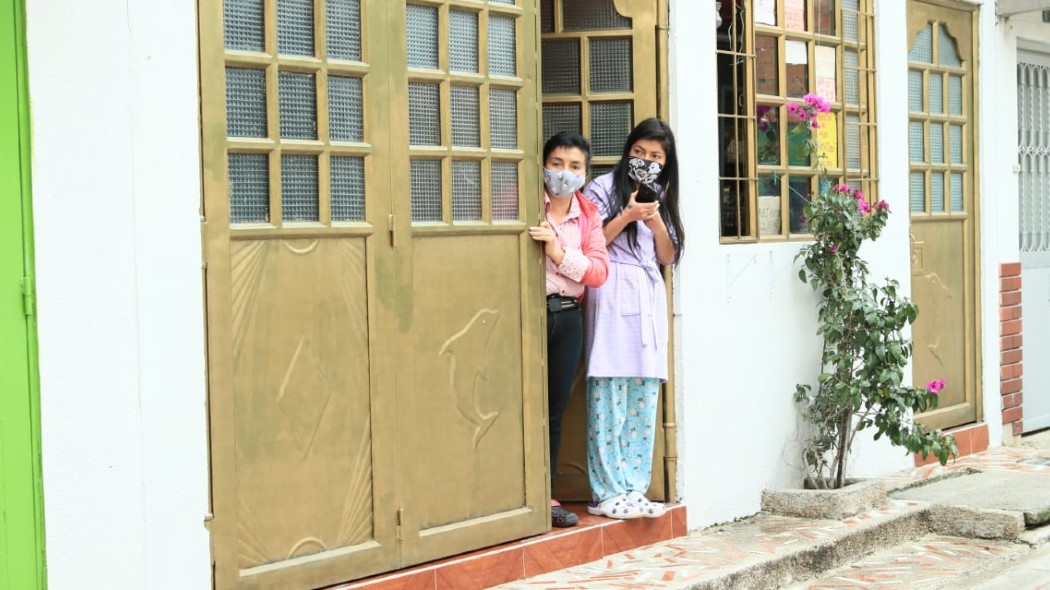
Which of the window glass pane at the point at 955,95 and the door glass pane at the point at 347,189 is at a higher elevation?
the window glass pane at the point at 955,95

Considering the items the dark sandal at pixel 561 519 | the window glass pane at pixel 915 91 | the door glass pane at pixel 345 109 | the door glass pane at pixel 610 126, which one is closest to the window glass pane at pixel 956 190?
the window glass pane at pixel 915 91

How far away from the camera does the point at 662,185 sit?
20.6ft

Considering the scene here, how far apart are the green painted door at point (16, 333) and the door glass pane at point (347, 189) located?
48.3 inches

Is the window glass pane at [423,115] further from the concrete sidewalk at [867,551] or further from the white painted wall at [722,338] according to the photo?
the concrete sidewalk at [867,551]

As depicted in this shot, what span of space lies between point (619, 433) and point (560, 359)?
1.50ft

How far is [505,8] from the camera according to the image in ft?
18.5

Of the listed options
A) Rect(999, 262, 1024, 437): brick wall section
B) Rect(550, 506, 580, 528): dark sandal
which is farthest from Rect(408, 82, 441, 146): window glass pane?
Rect(999, 262, 1024, 437): brick wall section

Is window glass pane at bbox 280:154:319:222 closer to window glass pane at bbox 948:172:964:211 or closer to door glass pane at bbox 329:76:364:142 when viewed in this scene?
door glass pane at bbox 329:76:364:142

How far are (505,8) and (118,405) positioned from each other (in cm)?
240

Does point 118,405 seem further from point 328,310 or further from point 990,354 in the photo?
point 990,354

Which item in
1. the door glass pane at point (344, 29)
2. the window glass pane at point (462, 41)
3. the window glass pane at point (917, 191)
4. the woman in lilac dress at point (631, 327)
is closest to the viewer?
the door glass pane at point (344, 29)

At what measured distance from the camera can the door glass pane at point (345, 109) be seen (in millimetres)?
4941

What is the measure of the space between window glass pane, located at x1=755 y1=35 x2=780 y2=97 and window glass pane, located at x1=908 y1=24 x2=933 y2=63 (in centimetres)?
166

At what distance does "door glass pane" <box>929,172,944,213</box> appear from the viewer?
8.62 m
